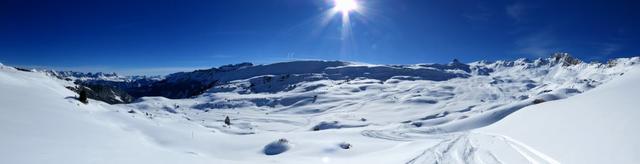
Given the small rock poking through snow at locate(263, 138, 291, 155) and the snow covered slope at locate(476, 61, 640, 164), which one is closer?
the snow covered slope at locate(476, 61, 640, 164)

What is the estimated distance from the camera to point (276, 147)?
21719 mm

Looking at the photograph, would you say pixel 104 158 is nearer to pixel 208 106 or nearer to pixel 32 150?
pixel 32 150

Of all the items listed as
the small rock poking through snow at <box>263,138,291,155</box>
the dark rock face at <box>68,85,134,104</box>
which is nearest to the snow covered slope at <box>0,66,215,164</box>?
the small rock poking through snow at <box>263,138,291,155</box>

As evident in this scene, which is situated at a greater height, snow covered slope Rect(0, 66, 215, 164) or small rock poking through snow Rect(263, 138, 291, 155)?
snow covered slope Rect(0, 66, 215, 164)

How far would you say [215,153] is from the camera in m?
18.8

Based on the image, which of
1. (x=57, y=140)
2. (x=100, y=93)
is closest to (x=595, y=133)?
(x=57, y=140)

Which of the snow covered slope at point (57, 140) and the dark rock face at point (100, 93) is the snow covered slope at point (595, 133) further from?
the dark rock face at point (100, 93)

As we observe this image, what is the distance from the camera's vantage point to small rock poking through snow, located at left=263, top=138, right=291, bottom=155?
20.9 metres

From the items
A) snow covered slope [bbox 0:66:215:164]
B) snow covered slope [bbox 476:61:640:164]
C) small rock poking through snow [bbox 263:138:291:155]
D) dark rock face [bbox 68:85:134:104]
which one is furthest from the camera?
dark rock face [bbox 68:85:134:104]

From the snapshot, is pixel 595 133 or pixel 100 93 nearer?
pixel 595 133

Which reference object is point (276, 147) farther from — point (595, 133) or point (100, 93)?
point (100, 93)

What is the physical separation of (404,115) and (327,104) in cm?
3990

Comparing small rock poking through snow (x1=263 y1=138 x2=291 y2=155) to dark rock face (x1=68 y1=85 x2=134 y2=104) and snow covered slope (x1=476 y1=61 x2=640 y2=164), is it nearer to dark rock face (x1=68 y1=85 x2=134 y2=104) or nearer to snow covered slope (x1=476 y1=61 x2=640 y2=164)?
snow covered slope (x1=476 y1=61 x2=640 y2=164)

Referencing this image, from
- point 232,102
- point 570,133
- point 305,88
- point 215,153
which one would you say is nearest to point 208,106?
point 232,102
